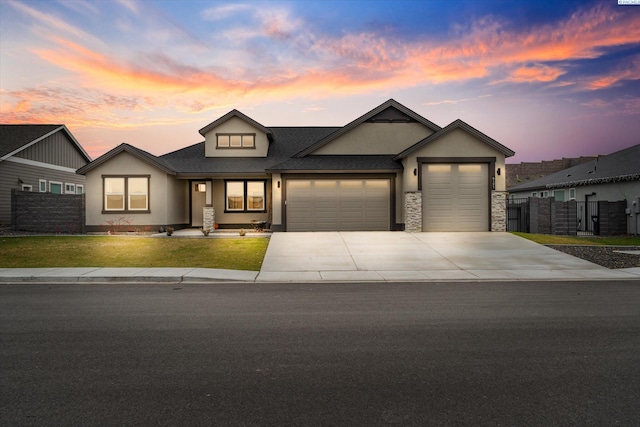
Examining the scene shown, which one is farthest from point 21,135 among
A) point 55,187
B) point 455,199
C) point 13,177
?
point 455,199

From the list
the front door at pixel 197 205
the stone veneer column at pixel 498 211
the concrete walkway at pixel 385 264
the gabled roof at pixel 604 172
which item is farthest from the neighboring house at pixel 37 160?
the gabled roof at pixel 604 172

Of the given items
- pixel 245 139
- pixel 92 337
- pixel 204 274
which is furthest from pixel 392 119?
pixel 92 337

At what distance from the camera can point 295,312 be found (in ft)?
25.1

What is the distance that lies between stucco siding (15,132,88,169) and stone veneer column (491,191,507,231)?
1156 inches

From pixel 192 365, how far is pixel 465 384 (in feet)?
10.3

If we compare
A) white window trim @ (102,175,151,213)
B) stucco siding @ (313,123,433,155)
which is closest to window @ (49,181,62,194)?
white window trim @ (102,175,151,213)

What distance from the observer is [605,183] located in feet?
90.8

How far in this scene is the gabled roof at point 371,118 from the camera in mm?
23594

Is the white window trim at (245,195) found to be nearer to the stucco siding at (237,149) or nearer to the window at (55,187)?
the stucco siding at (237,149)

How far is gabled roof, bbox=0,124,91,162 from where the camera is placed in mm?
Result: 25703

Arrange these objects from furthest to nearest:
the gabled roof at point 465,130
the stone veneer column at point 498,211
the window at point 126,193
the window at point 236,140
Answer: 1. the window at point 236,140
2. the window at point 126,193
3. the stone veneer column at point 498,211
4. the gabled roof at point 465,130

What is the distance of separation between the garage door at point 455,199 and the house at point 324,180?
2.1 inches

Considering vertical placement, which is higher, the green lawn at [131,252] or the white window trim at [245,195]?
the white window trim at [245,195]

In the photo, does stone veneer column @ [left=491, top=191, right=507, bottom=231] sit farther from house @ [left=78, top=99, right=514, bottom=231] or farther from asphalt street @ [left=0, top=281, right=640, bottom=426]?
asphalt street @ [left=0, top=281, right=640, bottom=426]
